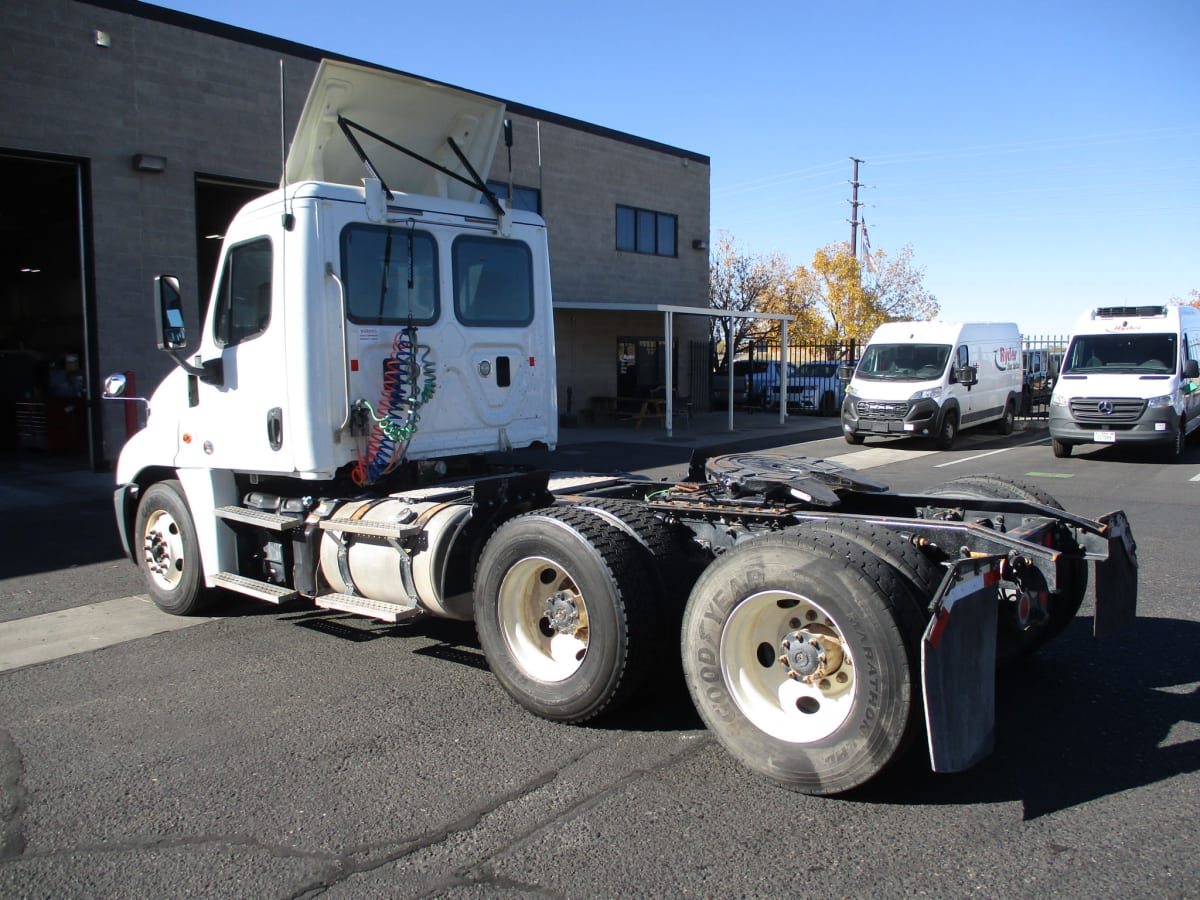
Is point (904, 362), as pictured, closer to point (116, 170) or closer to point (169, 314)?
point (116, 170)

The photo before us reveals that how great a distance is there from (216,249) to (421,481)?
602 inches

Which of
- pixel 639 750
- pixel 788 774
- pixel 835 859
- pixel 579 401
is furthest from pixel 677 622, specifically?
pixel 579 401

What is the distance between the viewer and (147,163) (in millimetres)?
14883

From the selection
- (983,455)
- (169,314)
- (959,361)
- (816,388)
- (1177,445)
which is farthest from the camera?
(816,388)

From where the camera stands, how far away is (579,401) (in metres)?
24.4

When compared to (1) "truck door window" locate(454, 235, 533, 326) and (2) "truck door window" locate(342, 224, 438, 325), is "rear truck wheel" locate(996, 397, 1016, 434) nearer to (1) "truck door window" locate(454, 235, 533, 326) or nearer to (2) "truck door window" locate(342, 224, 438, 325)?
(1) "truck door window" locate(454, 235, 533, 326)

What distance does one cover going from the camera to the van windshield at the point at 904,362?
18.8 m

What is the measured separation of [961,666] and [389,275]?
3.87m

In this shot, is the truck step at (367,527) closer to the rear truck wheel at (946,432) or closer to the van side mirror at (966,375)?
the rear truck wheel at (946,432)

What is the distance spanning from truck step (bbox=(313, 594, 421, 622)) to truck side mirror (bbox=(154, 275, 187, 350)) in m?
1.84

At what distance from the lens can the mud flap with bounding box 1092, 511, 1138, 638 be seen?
4027mm

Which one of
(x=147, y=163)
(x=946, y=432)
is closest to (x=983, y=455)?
(x=946, y=432)

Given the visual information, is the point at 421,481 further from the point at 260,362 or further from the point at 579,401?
the point at 579,401

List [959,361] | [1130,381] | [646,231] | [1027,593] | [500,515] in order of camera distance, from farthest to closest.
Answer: [646,231] → [959,361] → [1130,381] → [500,515] → [1027,593]
